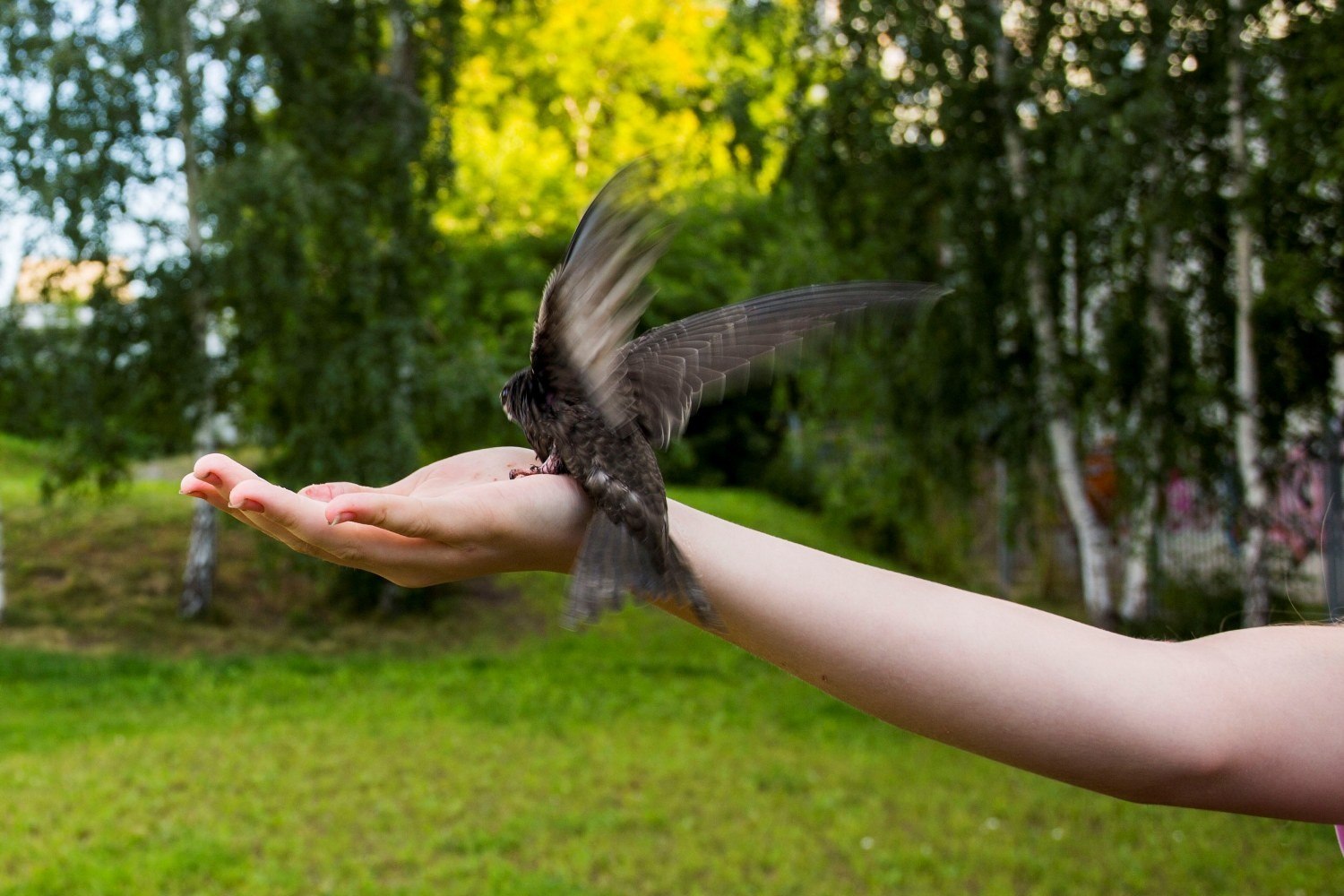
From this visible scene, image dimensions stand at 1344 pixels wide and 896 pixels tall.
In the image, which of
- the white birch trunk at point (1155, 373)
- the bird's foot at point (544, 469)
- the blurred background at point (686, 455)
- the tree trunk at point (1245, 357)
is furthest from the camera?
the white birch trunk at point (1155, 373)

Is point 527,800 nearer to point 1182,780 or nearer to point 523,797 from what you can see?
point 523,797

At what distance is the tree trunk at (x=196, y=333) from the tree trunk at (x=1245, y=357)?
7.05m

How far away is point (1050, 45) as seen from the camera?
7422mm

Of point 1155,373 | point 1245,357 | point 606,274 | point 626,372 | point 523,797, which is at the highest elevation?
point 606,274

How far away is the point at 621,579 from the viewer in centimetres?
135

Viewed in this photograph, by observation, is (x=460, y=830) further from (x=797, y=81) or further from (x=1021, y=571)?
(x=1021, y=571)

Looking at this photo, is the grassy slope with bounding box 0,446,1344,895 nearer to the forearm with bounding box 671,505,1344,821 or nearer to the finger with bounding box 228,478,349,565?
the finger with bounding box 228,478,349,565

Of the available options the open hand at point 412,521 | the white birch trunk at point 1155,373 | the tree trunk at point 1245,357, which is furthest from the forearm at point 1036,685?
the white birch trunk at point 1155,373

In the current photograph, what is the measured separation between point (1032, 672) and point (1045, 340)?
23.4 ft

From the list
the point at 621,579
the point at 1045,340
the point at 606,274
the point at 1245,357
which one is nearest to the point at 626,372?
the point at 606,274

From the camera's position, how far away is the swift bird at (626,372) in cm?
137

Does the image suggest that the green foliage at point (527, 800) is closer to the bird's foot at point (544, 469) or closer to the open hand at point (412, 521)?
the bird's foot at point (544, 469)

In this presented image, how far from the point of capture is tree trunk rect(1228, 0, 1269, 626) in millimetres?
6645

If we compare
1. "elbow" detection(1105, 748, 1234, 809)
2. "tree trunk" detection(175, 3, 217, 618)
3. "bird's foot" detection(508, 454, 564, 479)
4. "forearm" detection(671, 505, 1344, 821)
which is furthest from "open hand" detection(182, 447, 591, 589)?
"tree trunk" detection(175, 3, 217, 618)
